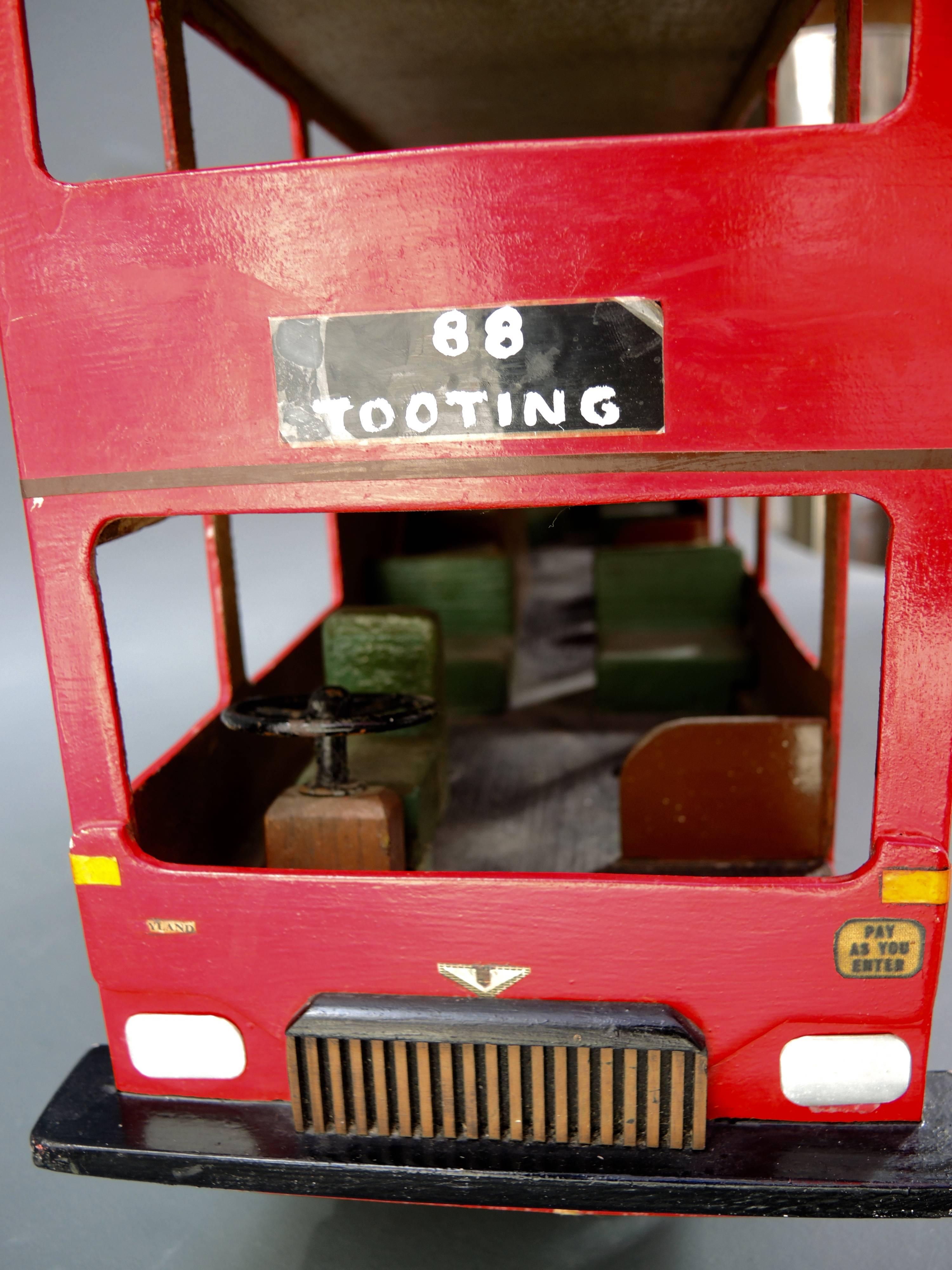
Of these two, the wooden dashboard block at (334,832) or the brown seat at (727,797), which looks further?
the brown seat at (727,797)

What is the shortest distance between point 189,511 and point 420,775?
1570mm

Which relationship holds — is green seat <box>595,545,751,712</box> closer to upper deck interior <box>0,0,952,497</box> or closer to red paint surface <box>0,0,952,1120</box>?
red paint surface <box>0,0,952,1120</box>

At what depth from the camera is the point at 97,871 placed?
2109 mm

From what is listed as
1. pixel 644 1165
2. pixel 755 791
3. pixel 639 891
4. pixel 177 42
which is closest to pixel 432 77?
pixel 177 42

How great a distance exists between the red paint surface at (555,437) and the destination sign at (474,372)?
3 centimetres

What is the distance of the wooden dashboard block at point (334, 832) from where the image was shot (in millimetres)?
2414

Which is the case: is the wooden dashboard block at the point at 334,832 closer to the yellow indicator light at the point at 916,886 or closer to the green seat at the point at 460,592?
the yellow indicator light at the point at 916,886

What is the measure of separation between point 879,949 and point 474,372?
1.38 m

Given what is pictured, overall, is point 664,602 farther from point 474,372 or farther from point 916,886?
point 474,372

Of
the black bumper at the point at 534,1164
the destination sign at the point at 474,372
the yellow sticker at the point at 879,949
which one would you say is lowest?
the black bumper at the point at 534,1164

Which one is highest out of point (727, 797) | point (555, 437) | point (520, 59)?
point (520, 59)

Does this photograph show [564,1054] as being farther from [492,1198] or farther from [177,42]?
[177,42]

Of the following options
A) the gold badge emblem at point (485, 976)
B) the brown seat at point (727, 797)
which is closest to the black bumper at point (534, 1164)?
the gold badge emblem at point (485, 976)

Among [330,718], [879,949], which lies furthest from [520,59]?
[879,949]
